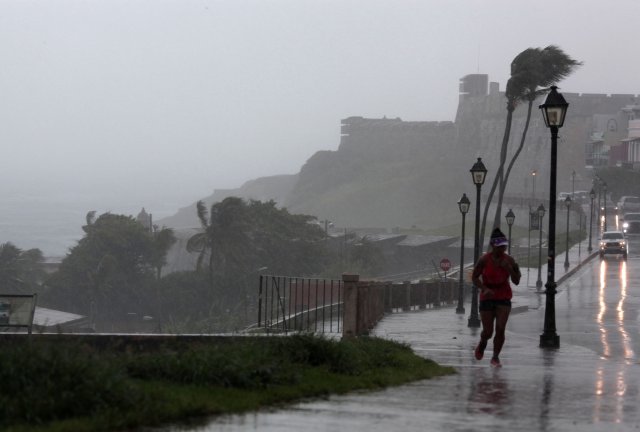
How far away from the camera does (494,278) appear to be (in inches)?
544

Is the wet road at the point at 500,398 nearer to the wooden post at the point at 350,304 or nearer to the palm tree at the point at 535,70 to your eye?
the wooden post at the point at 350,304

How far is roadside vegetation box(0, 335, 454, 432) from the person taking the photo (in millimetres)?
8180

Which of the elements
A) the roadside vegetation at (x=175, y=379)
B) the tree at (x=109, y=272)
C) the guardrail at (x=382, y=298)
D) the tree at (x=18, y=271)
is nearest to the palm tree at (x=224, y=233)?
the tree at (x=109, y=272)

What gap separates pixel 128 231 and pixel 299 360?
7637cm

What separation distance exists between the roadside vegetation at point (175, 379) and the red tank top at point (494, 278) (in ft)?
3.74

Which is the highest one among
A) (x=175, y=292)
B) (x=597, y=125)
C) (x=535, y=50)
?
(x=597, y=125)

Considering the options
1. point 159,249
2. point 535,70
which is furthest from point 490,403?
point 159,249

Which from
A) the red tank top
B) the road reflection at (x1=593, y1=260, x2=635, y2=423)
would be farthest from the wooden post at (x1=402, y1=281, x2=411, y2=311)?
the red tank top

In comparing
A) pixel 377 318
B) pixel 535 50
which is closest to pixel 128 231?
pixel 535 50

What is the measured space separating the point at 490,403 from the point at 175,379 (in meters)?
2.79

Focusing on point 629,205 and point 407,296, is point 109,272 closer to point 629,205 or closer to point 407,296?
point 629,205

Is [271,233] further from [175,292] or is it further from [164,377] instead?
[164,377]

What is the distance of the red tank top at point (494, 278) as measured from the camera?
13789 mm

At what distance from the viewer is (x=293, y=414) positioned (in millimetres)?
9312
